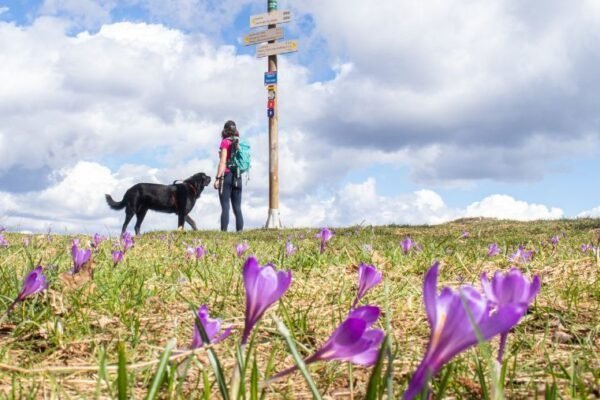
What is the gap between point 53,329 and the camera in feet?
7.39

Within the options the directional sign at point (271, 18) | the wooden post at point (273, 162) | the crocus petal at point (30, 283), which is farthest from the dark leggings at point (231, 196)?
the crocus petal at point (30, 283)

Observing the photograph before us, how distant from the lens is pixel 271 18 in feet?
65.9

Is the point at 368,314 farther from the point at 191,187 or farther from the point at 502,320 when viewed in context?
the point at 191,187

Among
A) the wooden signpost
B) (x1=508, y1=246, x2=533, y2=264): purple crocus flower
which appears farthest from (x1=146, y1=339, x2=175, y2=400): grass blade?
the wooden signpost

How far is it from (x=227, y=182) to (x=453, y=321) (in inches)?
583

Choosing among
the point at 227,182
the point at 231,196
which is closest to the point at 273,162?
the point at 231,196

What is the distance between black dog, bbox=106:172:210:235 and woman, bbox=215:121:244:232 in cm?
211

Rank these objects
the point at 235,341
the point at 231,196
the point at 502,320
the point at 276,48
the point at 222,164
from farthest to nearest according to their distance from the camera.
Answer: the point at 276,48 < the point at 231,196 < the point at 222,164 < the point at 235,341 < the point at 502,320

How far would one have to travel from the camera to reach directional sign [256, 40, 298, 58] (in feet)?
64.6

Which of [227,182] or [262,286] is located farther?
[227,182]

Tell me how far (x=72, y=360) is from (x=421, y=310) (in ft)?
5.06

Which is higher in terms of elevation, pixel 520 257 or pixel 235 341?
pixel 520 257

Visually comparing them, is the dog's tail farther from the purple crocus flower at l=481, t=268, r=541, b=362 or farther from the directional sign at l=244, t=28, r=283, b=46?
the purple crocus flower at l=481, t=268, r=541, b=362

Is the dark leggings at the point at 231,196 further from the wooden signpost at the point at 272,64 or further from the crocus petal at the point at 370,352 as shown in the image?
the crocus petal at the point at 370,352
